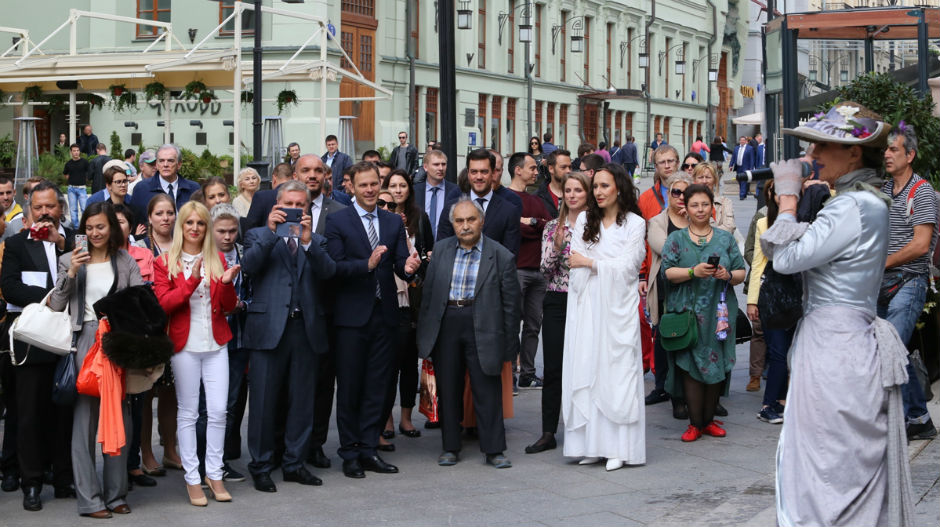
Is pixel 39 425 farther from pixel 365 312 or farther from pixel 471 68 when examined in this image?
pixel 471 68

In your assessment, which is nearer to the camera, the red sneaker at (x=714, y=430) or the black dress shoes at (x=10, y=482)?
the black dress shoes at (x=10, y=482)

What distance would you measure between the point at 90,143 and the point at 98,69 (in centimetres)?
345

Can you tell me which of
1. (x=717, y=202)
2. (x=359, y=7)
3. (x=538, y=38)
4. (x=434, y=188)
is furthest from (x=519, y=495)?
(x=538, y=38)

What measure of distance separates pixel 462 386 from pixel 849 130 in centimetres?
386

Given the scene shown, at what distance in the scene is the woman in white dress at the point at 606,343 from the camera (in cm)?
827

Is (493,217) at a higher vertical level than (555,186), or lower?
lower

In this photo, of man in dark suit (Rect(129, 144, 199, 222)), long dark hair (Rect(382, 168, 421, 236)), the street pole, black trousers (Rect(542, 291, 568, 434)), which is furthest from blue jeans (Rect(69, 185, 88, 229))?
black trousers (Rect(542, 291, 568, 434))

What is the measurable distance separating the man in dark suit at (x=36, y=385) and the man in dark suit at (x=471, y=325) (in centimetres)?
233

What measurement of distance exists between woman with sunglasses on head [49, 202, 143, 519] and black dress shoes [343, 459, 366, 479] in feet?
4.74

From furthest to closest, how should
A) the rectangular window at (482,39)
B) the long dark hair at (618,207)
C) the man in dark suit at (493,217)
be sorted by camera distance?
the rectangular window at (482,39), the man in dark suit at (493,217), the long dark hair at (618,207)

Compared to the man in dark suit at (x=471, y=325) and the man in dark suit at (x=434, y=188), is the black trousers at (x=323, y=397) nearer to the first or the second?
the man in dark suit at (x=471, y=325)

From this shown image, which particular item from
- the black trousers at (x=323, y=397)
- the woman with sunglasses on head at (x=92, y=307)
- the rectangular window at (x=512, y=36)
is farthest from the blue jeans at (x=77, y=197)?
the rectangular window at (x=512, y=36)

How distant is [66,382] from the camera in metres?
7.18

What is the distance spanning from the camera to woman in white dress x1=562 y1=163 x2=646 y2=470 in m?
8.27
